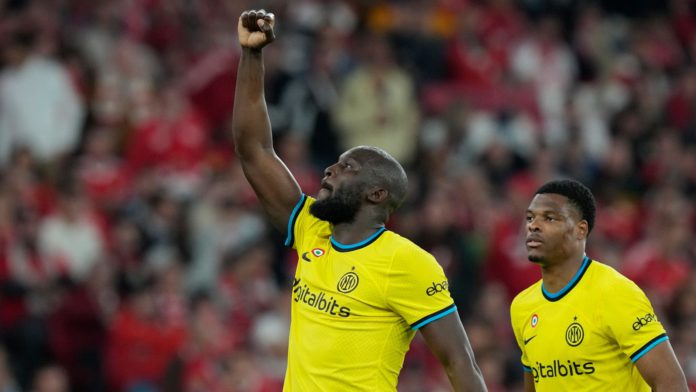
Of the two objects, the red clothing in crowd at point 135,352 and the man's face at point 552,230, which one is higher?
the man's face at point 552,230

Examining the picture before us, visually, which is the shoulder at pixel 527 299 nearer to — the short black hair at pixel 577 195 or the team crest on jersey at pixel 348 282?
the short black hair at pixel 577 195

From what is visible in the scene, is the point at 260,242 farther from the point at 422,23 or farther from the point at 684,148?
the point at 684,148

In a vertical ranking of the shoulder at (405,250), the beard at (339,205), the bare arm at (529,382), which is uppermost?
the beard at (339,205)

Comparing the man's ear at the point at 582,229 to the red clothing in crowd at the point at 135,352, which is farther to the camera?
the red clothing in crowd at the point at 135,352

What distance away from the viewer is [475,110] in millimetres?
16219

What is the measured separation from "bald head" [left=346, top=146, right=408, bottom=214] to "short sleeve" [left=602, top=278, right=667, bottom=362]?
1091 millimetres

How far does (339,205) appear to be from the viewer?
6.52 metres

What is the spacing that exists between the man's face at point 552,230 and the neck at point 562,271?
4 cm

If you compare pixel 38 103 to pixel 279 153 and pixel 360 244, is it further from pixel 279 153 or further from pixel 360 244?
pixel 360 244

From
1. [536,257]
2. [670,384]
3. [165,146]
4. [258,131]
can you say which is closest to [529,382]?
[536,257]

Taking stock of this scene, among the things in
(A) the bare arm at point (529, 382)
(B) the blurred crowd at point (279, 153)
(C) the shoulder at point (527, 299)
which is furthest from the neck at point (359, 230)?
(B) the blurred crowd at point (279, 153)

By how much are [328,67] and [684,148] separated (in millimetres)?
5266

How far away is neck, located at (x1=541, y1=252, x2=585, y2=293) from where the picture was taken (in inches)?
261

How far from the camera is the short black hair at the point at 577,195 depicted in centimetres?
661
